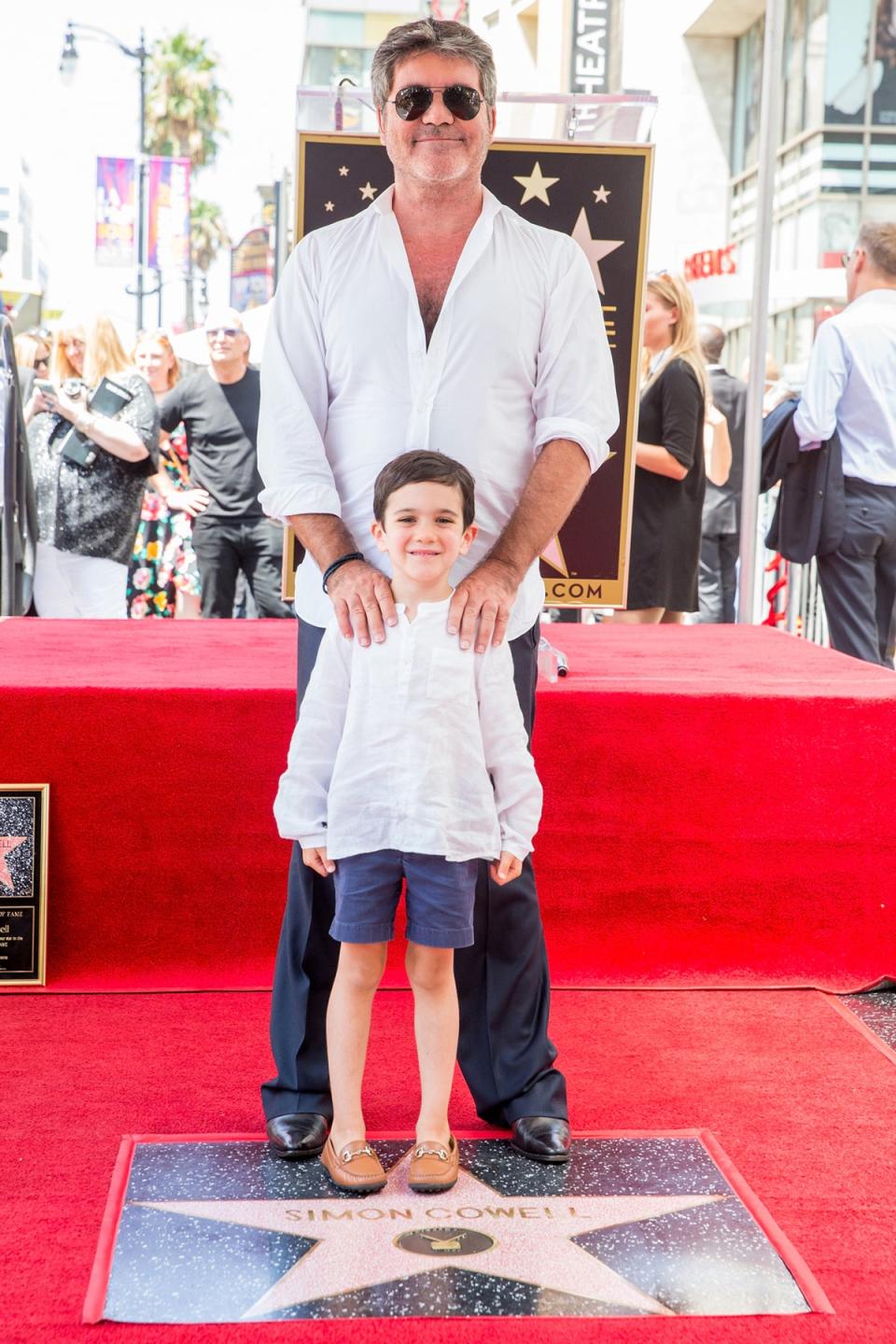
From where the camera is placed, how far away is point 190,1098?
116 inches

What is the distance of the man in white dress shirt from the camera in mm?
5074

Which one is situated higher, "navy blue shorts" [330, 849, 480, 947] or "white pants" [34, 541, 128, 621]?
"white pants" [34, 541, 128, 621]

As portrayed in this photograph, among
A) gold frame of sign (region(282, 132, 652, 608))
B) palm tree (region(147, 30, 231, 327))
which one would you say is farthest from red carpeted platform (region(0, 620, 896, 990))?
palm tree (region(147, 30, 231, 327))

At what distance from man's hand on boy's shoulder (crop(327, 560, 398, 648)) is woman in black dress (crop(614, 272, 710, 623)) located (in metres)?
2.78

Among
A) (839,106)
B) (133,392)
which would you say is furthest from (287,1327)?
(839,106)

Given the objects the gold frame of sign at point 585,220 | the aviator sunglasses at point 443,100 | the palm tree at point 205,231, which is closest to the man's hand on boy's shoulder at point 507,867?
the aviator sunglasses at point 443,100

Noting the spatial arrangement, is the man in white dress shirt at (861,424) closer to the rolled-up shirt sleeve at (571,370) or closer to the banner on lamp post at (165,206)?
the rolled-up shirt sleeve at (571,370)

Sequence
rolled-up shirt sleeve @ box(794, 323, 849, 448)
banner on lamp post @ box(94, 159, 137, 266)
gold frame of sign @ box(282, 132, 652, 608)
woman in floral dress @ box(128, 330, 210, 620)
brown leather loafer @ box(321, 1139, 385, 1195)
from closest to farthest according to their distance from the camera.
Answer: brown leather loafer @ box(321, 1139, 385, 1195), gold frame of sign @ box(282, 132, 652, 608), rolled-up shirt sleeve @ box(794, 323, 849, 448), woman in floral dress @ box(128, 330, 210, 620), banner on lamp post @ box(94, 159, 137, 266)

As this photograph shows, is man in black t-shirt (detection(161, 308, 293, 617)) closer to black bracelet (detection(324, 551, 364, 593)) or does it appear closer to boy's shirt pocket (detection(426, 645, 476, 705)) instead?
black bracelet (detection(324, 551, 364, 593))

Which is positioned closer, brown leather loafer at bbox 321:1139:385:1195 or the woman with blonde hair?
brown leather loafer at bbox 321:1139:385:1195

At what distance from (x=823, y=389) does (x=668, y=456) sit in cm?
56

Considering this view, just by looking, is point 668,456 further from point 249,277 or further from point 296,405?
point 249,277

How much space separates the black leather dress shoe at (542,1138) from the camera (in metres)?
2.66

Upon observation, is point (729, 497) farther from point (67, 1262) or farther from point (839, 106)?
point (839, 106)
